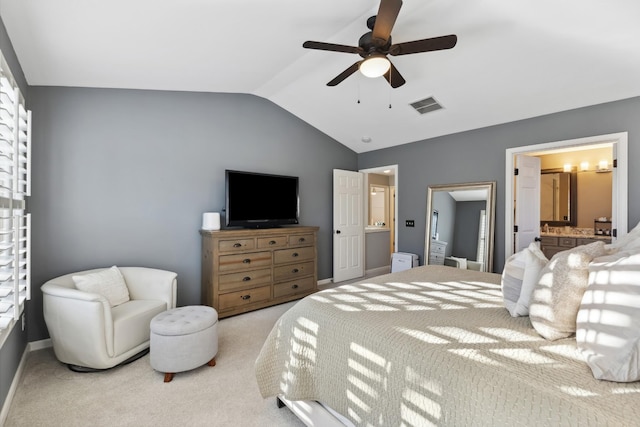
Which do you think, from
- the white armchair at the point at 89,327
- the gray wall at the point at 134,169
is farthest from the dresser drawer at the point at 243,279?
the white armchair at the point at 89,327

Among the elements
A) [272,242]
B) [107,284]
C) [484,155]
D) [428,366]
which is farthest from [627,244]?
[107,284]

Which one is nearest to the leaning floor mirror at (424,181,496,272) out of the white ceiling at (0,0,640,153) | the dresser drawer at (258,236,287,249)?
the white ceiling at (0,0,640,153)

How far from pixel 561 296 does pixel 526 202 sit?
329 centimetres

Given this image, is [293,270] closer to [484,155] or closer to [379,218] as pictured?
[484,155]

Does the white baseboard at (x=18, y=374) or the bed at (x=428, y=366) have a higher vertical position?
the bed at (x=428, y=366)

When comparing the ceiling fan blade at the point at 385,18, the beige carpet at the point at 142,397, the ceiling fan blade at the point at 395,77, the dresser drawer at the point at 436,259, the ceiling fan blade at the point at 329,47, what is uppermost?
the ceiling fan blade at the point at 385,18

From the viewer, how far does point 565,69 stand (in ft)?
9.45

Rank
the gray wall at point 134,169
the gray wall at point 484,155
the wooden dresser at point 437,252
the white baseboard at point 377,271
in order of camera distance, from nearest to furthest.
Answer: the gray wall at point 134,169
the gray wall at point 484,155
the wooden dresser at point 437,252
the white baseboard at point 377,271

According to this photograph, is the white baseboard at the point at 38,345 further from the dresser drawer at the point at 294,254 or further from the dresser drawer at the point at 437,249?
the dresser drawer at the point at 437,249

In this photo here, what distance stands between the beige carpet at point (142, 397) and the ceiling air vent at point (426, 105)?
350 cm

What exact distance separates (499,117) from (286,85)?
275 cm

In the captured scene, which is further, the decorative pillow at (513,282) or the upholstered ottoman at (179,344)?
the upholstered ottoman at (179,344)

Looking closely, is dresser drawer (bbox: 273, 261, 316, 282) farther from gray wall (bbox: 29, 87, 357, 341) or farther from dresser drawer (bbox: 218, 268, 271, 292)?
gray wall (bbox: 29, 87, 357, 341)

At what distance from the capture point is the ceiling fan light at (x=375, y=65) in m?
2.25
